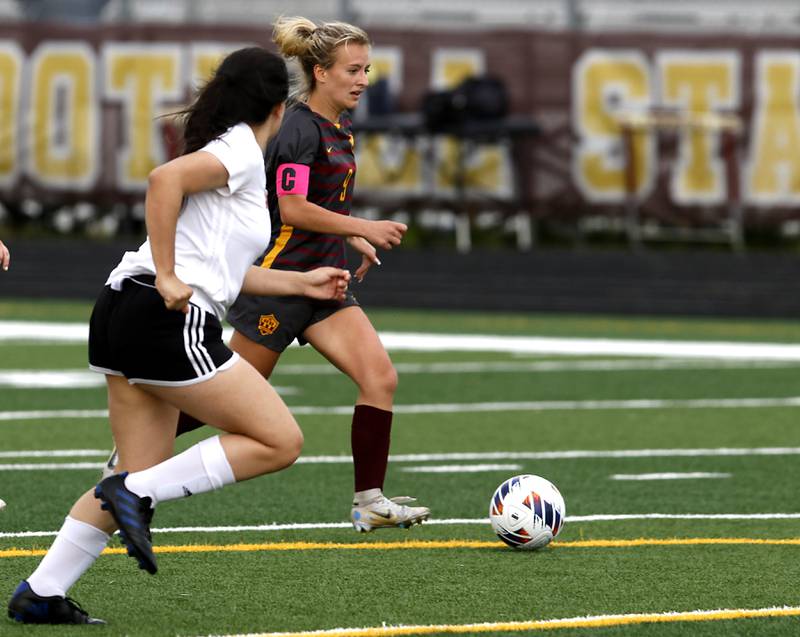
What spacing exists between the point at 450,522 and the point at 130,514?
3.00 metres

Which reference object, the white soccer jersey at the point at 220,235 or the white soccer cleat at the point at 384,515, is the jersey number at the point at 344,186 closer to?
the white soccer cleat at the point at 384,515

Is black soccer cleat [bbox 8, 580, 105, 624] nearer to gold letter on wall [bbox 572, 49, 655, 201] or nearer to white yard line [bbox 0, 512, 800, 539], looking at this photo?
white yard line [bbox 0, 512, 800, 539]

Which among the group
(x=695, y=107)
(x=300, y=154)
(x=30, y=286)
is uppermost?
(x=300, y=154)

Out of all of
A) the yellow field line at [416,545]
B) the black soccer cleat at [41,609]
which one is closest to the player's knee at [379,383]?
the yellow field line at [416,545]

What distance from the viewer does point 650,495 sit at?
9336mm

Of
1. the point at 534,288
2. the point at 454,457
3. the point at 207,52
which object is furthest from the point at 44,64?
the point at 454,457

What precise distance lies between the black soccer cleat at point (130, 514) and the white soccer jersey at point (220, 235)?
64cm

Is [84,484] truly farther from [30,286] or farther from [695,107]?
[695,107]

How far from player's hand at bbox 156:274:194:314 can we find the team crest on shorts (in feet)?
7.60

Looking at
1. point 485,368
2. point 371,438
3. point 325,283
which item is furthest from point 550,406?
point 325,283

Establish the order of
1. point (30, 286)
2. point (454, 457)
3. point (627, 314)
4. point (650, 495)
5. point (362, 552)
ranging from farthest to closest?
1. point (30, 286)
2. point (627, 314)
3. point (454, 457)
4. point (650, 495)
5. point (362, 552)

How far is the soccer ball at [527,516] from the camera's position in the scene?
7.64m

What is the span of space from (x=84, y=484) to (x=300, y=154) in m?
2.37

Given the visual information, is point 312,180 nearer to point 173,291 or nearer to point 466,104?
point 173,291
